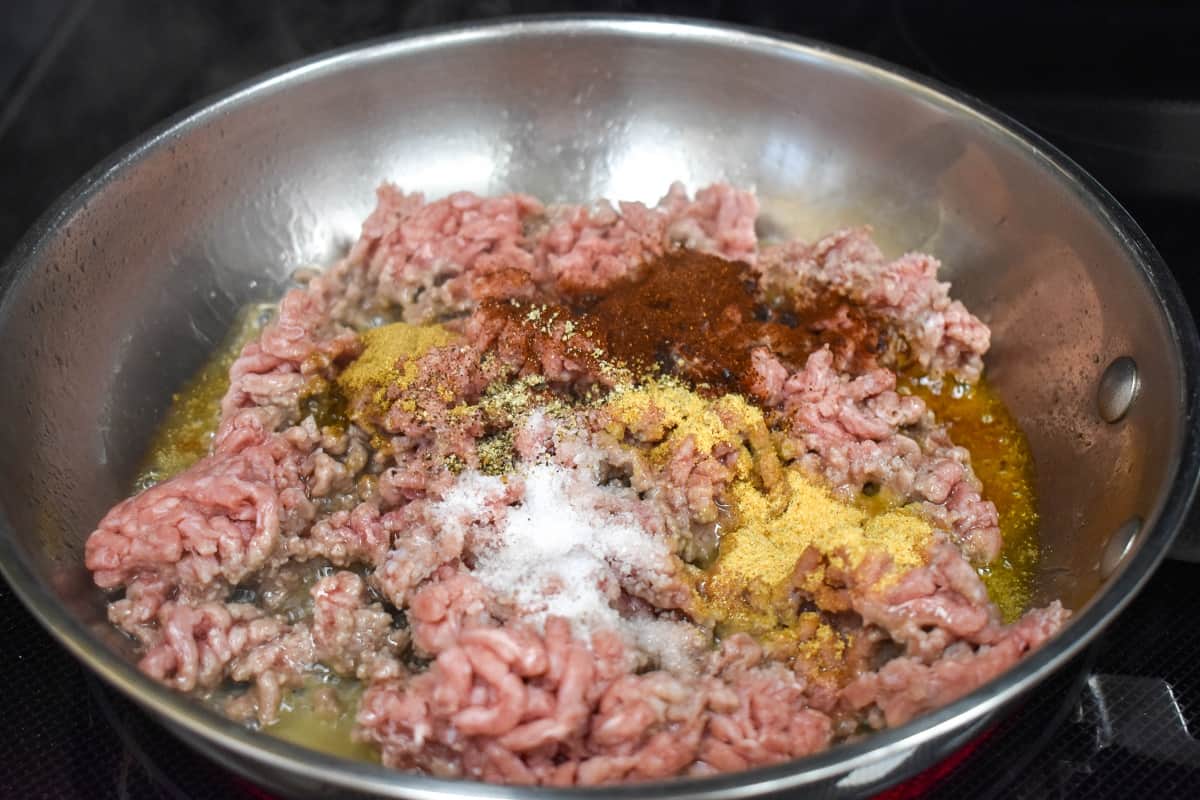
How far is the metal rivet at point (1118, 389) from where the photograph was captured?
287 centimetres

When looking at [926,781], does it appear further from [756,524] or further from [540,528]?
[540,528]

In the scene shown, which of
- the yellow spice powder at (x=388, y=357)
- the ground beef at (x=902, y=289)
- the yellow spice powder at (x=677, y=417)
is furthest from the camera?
the ground beef at (x=902, y=289)

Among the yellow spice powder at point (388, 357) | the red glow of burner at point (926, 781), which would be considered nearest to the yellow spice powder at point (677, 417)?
the yellow spice powder at point (388, 357)

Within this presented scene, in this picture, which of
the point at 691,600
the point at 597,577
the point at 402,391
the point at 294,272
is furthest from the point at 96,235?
the point at 691,600

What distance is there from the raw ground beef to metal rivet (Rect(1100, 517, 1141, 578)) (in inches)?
10.5

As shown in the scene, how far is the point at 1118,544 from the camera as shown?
8.59 ft

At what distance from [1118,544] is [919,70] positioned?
8.63 feet

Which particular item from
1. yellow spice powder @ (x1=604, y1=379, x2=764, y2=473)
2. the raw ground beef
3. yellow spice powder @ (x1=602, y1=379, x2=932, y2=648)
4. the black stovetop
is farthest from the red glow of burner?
yellow spice powder @ (x1=604, y1=379, x2=764, y2=473)

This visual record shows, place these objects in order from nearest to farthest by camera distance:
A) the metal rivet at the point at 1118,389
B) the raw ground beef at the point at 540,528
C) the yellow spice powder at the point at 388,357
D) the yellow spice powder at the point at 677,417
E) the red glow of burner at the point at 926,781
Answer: the raw ground beef at the point at 540,528, the red glow of burner at the point at 926,781, the metal rivet at the point at 1118,389, the yellow spice powder at the point at 677,417, the yellow spice powder at the point at 388,357

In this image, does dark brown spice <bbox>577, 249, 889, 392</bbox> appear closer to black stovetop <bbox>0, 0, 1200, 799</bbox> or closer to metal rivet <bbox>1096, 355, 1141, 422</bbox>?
metal rivet <bbox>1096, 355, 1141, 422</bbox>

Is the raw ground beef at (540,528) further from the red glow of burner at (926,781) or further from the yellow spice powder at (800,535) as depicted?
the red glow of burner at (926,781)

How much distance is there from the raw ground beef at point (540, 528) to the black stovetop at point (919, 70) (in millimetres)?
281

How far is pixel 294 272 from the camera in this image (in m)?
3.87

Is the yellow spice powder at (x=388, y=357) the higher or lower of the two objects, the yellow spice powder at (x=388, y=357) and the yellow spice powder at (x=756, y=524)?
the higher
